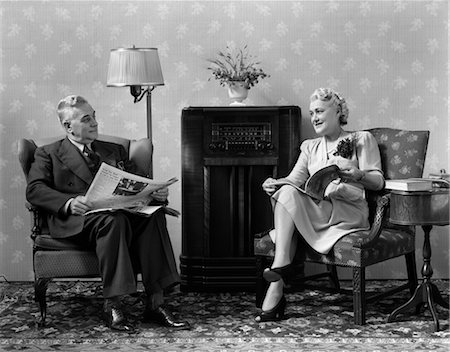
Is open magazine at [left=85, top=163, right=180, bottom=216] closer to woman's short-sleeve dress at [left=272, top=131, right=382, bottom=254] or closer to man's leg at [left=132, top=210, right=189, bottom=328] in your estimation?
man's leg at [left=132, top=210, right=189, bottom=328]

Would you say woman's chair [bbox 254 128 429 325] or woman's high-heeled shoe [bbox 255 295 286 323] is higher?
woman's chair [bbox 254 128 429 325]

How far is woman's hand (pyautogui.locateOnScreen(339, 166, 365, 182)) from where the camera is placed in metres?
4.86

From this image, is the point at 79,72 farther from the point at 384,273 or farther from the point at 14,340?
the point at 384,273

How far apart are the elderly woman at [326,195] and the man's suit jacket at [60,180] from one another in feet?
3.58

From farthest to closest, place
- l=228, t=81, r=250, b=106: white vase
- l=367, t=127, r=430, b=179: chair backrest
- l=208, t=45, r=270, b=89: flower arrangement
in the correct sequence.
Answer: l=208, t=45, r=270, b=89: flower arrangement → l=228, t=81, r=250, b=106: white vase → l=367, t=127, r=430, b=179: chair backrest

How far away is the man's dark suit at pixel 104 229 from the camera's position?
Result: 4.64 meters

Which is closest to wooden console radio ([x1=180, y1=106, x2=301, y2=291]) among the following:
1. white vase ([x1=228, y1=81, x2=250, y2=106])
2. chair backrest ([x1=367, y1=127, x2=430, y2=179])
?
white vase ([x1=228, y1=81, x2=250, y2=106])

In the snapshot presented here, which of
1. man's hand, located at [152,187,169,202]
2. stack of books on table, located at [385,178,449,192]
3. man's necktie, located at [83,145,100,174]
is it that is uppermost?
man's necktie, located at [83,145,100,174]

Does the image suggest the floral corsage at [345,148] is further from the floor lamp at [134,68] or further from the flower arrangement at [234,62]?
the floor lamp at [134,68]

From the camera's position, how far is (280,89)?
5.96 meters

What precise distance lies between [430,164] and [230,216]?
1.51 meters

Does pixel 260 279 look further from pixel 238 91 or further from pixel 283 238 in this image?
pixel 238 91

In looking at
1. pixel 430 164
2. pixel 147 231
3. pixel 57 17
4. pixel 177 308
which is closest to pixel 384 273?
pixel 430 164

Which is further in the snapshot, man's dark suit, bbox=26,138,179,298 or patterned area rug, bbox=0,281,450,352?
man's dark suit, bbox=26,138,179,298
